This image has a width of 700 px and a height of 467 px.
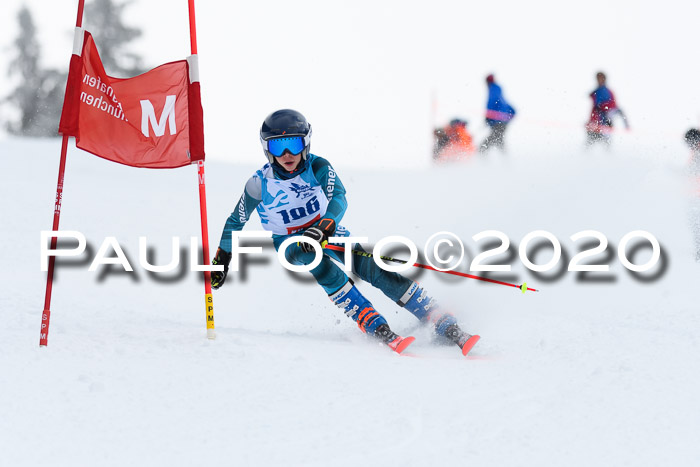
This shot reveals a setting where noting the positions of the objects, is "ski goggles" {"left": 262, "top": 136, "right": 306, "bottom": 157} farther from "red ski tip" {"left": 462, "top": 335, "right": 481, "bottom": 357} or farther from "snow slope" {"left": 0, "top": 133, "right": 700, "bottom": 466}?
"red ski tip" {"left": 462, "top": 335, "right": 481, "bottom": 357}

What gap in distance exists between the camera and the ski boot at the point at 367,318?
14.7ft

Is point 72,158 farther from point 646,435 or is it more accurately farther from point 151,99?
point 646,435

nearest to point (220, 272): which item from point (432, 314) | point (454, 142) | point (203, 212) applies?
point (203, 212)

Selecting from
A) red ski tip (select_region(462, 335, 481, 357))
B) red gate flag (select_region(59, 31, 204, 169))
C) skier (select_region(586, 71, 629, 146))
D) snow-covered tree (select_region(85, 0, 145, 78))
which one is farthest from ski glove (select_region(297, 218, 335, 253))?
snow-covered tree (select_region(85, 0, 145, 78))

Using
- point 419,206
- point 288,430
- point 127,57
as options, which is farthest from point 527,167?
point 127,57

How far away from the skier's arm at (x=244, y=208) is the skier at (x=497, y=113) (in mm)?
8756

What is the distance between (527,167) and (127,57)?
83.7ft

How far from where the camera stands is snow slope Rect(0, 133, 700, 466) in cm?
284

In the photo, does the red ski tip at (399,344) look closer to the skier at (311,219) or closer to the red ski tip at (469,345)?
the skier at (311,219)

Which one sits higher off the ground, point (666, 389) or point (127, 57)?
point (127, 57)

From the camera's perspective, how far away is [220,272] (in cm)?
500

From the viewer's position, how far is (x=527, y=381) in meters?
3.60

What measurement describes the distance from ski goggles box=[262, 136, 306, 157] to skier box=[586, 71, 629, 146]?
841 cm

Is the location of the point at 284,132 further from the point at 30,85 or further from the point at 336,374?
the point at 30,85
